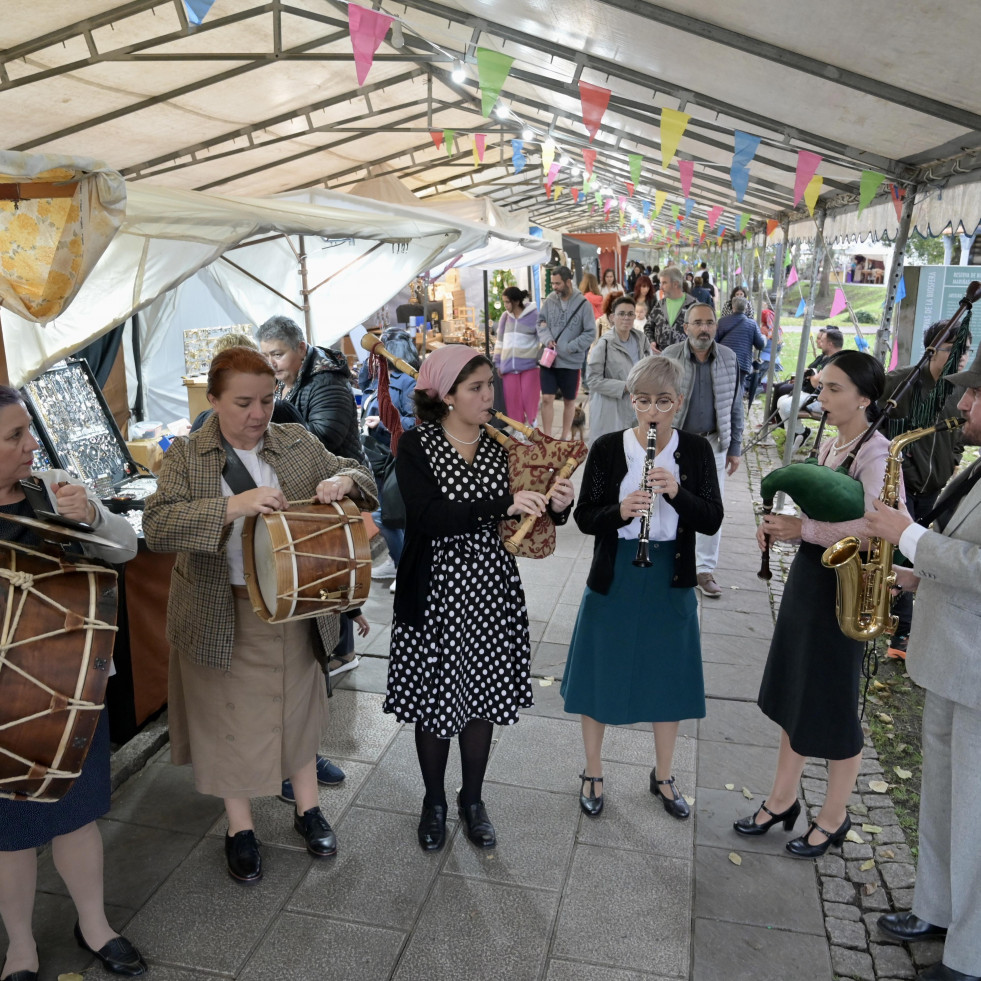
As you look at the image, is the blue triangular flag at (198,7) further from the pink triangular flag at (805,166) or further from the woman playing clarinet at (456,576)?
the pink triangular flag at (805,166)

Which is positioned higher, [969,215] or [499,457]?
[969,215]

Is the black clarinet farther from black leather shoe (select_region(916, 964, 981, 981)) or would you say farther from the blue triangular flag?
the blue triangular flag

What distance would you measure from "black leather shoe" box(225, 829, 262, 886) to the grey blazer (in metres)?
2.33

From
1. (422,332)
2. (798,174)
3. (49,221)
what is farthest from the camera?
(422,332)

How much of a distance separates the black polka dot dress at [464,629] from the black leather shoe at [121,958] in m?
1.08

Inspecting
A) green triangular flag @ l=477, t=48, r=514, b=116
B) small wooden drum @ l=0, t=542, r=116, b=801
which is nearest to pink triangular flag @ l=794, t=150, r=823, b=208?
green triangular flag @ l=477, t=48, r=514, b=116

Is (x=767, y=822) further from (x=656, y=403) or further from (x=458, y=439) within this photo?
(x=458, y=439)

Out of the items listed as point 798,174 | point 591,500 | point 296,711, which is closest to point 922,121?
point 798,174

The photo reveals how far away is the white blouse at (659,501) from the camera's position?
3.06m

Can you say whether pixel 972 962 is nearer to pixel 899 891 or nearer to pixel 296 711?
pixel 899 891

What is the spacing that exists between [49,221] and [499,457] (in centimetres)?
170

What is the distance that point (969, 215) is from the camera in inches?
185

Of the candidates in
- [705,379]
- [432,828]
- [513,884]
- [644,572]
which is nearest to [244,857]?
[432,828]

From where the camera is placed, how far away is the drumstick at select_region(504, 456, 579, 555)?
2729mm
